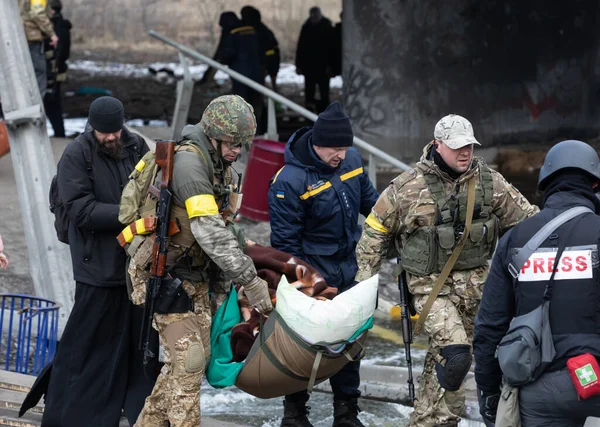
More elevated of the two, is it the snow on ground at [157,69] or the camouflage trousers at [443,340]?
the camouflage trousers at [443,340]

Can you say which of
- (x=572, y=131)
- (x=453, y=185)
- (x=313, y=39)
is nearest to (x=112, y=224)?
(x=453, y=185)

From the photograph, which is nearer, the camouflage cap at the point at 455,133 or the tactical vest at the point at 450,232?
the camouflage cap at the point at 455,133

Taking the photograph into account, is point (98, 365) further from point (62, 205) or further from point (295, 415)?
point (295, 415)

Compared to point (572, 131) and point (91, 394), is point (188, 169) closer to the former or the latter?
point (91, 394)

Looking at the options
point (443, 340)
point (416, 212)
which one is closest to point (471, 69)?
point (416, 212)

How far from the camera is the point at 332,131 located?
5.42m

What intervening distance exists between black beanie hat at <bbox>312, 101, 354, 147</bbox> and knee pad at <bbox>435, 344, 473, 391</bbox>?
1223 millimetres

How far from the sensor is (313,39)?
1566cm

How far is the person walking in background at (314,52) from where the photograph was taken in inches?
615

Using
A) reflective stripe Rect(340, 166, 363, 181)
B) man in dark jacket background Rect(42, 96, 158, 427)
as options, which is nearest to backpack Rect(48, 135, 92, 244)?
man in dark jacket background Rect(42, 96, 158, 427)

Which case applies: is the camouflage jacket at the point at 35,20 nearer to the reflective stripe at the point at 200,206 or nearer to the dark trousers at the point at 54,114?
the dark trousers at the point at 54,114

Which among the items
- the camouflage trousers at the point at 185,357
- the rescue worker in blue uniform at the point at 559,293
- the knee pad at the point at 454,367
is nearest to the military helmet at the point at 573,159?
the rescue worker in blue uniform at the point at 559,293

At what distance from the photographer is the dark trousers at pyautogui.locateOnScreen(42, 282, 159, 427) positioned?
536cm

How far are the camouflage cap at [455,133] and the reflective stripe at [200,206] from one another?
113 cm
